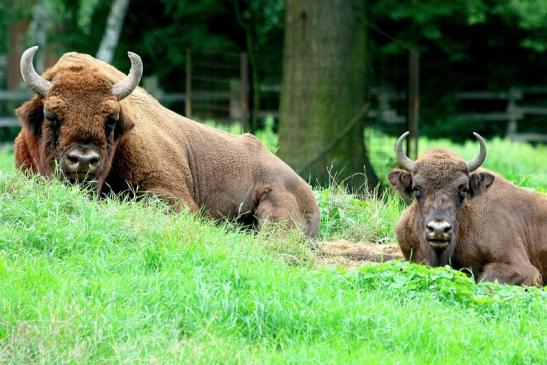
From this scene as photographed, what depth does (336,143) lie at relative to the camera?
16281mm

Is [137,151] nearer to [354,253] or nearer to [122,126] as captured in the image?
[122,126]

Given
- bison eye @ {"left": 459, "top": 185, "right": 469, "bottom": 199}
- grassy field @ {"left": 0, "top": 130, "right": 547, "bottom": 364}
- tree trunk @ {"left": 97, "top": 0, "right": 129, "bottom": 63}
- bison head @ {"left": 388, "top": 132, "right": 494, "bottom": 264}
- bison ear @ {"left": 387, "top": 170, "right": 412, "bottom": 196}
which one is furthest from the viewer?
tree trunk @ {"left": 97, "top": 0, "right": 129, "bottom": 63}

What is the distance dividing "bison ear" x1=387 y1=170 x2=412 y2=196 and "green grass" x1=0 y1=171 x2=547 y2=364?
175 cm

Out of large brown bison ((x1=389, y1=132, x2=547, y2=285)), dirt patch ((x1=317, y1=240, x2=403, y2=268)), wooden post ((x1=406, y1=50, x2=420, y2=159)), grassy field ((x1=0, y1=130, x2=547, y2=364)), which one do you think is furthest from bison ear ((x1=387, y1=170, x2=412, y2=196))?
wooden post ((x1=406, y1=50, x2=420, y2=159))

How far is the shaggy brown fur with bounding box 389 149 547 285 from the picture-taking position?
32.4ft

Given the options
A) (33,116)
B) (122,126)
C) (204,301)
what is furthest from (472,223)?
(33,116)

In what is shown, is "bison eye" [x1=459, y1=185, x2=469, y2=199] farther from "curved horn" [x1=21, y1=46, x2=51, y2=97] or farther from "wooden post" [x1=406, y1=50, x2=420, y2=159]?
"wooden post" [x1=406, y1=50, x2=420, y2=159]

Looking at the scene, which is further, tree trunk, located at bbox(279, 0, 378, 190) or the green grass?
tree trunk, located at bbox(279, 0, 378, 190)

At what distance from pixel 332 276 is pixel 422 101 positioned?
26832 millimetres

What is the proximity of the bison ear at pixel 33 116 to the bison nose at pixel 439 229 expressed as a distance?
364cm

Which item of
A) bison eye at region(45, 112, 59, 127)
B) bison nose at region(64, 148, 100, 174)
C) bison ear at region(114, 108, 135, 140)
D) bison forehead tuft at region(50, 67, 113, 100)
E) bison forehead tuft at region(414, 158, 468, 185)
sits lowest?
bison forehead tuft at region(414, 158, 468, 185)

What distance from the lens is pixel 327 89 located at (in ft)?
53.8

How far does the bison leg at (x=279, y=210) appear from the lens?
10.9 m

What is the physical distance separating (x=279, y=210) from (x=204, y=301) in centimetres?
412
